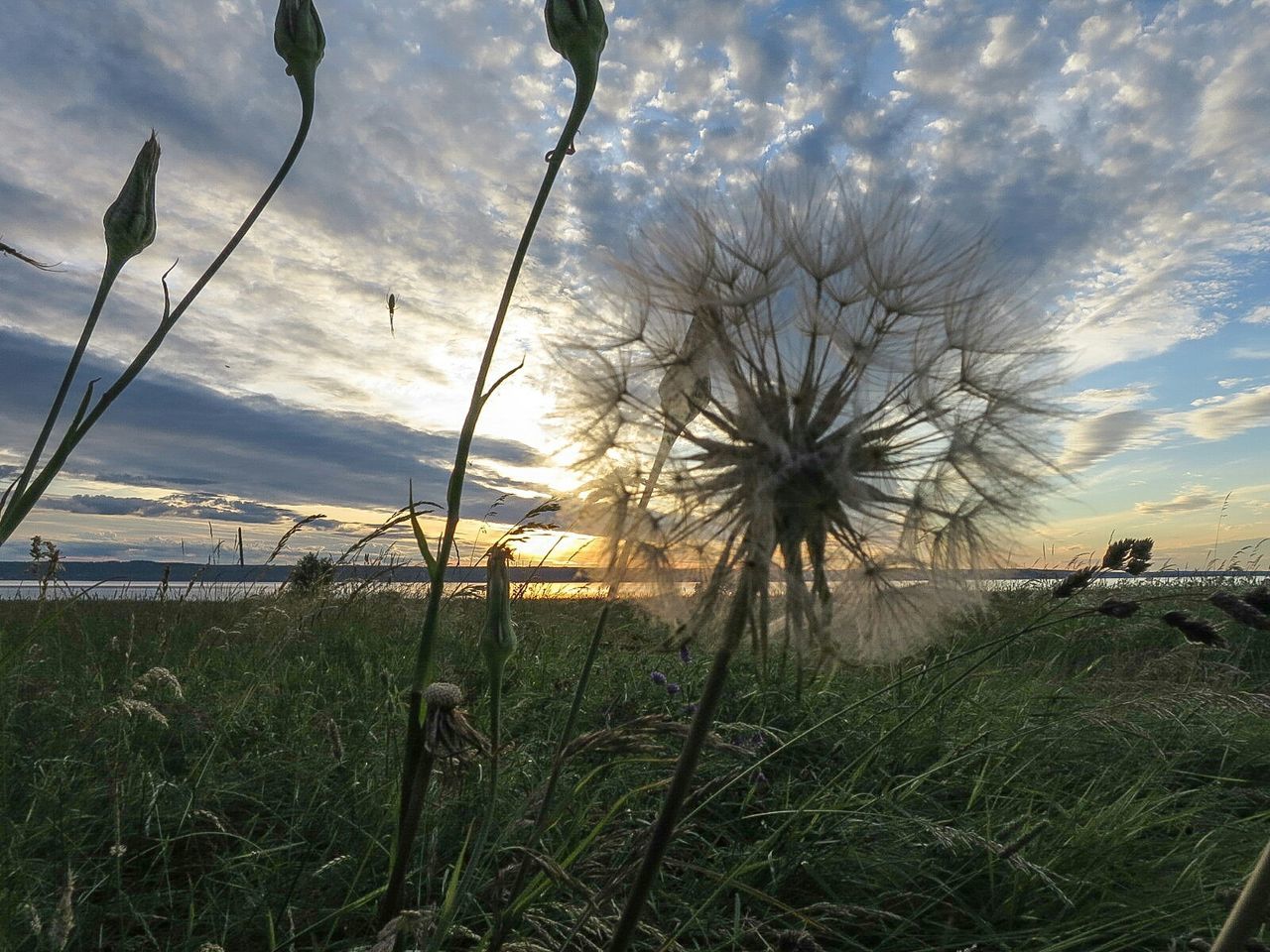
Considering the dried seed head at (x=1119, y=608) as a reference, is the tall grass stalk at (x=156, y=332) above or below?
above

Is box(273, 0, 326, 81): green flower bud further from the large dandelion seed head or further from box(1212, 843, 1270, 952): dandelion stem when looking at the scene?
box(1212, 843, 1270, 952): dandelion stem

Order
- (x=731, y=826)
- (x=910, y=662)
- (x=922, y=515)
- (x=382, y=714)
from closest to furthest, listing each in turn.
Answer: (x=922, y=515) → (x=731, y=826) → (x=382, y=714) → (x=910, y=662)

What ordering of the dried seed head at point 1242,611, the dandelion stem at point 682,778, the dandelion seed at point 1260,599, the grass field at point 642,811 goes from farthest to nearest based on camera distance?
the grass field at point 642,811 < the dandelion seed at point 1260,599 < the dried seed head at point 1242,611 < the dandelion stem at point 682,778

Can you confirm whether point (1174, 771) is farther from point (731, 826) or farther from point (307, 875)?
point (307, 875)

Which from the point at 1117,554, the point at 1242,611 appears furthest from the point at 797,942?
the point at 1117,554

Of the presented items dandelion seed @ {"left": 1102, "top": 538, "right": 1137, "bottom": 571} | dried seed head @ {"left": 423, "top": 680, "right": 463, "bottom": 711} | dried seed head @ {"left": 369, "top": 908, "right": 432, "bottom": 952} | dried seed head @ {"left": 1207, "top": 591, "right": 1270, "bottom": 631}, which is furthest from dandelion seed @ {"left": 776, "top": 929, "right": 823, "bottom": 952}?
dandelion seed @ {"left": 1102, "top": 538, "right": 1137, "bottom": 571}

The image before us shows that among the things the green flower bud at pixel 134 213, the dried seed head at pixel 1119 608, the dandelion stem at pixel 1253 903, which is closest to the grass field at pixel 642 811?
the dried seed head at pixel 1119 608

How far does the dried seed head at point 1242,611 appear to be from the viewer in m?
1.59

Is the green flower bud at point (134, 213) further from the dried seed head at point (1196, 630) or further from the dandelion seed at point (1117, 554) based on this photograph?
the dandelion seed at point (1117, 554)

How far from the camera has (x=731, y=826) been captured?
2994mm

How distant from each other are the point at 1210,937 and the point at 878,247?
2279mm

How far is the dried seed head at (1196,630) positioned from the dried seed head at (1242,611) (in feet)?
0.16

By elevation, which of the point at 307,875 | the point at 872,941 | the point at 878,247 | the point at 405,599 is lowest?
the point at 872,941

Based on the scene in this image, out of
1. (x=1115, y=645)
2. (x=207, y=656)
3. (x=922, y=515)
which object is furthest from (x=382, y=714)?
(x=1115, y=645)
